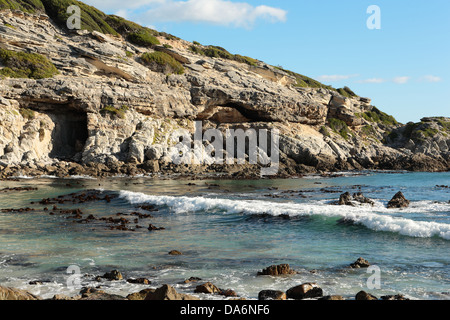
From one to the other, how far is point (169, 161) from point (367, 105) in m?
58.7

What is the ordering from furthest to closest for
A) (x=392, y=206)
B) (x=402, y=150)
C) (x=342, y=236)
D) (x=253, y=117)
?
1. (x=402, y=150)
2. (x=253, y=117)
3. (x=392, y=206)
4. (x=342, y=236)

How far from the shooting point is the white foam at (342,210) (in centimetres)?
1420

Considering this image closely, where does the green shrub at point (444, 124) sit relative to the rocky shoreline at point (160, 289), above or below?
above

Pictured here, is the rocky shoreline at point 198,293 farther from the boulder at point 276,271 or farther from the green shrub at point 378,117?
the green shrub at point 378,117

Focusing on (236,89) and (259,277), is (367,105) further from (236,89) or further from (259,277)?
(259,277)

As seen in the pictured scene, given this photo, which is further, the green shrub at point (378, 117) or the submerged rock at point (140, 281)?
the green shrub at point (378, 117)

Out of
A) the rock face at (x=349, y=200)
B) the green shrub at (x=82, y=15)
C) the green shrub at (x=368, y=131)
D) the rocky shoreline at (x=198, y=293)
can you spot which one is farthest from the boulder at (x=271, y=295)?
the green shrub at (x=368, y=131)

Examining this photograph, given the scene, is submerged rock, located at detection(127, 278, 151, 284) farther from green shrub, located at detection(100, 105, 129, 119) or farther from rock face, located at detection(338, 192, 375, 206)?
green shrub, located at detection(100, 105, 129, 119)

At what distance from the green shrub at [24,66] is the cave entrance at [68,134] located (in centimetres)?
468

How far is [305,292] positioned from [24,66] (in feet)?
152

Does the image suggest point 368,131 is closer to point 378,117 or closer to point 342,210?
point 378,117

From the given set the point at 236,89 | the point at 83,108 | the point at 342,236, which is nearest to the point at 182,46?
the point at 236,89

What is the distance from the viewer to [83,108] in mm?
45469

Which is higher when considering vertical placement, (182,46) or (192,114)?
(182,46)
